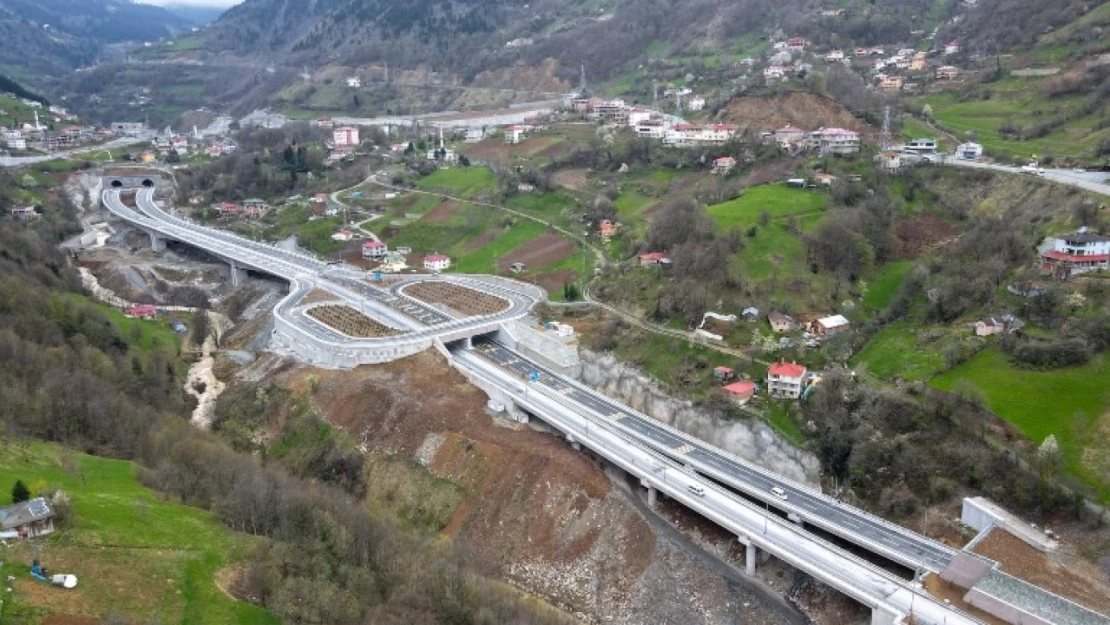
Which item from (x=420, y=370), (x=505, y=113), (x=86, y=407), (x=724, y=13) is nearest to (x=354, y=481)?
(x=420, y=370)

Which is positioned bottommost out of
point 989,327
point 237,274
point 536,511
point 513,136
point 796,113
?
point 536,511

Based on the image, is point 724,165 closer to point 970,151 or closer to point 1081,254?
point 970,151

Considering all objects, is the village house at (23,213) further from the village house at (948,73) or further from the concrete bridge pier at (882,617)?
the village house at (948,73)

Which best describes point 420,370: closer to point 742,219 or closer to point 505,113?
point 742,219

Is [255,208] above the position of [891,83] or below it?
below

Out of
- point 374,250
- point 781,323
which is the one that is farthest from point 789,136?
point 374,250

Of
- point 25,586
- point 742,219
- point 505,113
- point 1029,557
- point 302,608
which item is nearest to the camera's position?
point 25,586

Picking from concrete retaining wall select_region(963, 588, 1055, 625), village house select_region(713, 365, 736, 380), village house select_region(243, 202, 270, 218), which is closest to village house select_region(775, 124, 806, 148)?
village house select_region(713, 365, 736, 380)
